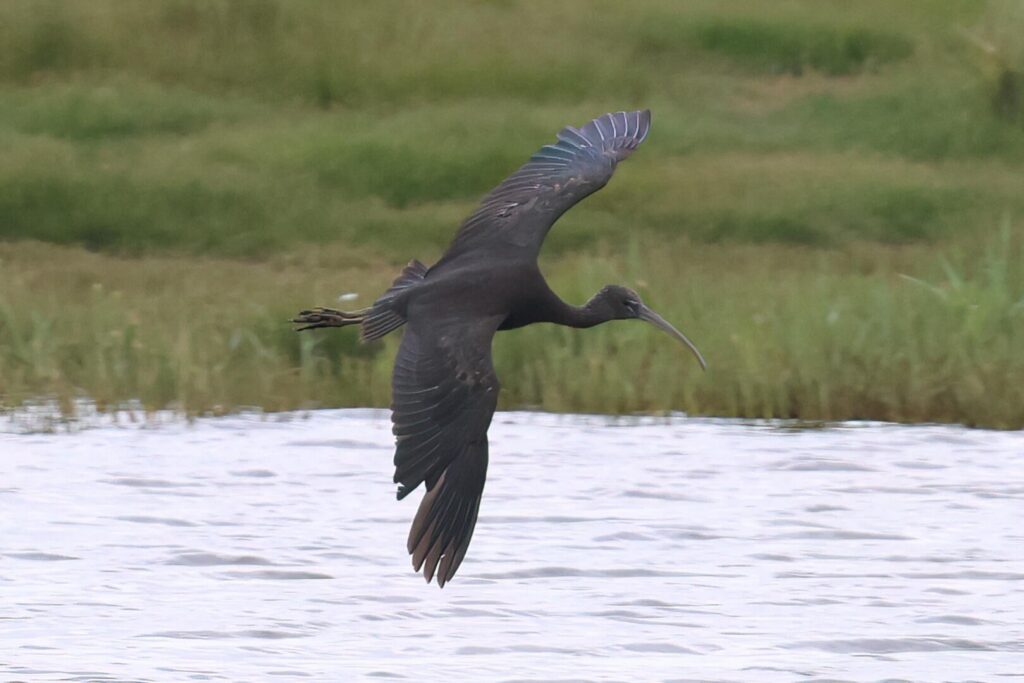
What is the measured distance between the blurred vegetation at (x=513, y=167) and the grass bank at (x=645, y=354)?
0.7 inches

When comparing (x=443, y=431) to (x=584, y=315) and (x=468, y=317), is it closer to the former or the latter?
(x=468, y=317)

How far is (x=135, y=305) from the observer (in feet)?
36.4

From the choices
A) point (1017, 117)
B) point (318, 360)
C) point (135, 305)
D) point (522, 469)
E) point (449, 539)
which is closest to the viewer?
point (449, 539)

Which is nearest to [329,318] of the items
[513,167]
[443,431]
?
[443,431]

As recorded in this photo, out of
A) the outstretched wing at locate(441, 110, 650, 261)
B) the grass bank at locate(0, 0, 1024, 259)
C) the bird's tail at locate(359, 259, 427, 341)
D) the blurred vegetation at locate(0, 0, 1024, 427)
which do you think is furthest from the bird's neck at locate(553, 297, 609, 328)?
the grass bank at locate(0, 0, 1024, 259)

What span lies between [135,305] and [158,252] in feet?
8.52

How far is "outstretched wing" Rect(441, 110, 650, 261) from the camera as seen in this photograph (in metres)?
6.75

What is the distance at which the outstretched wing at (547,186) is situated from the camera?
6750mm

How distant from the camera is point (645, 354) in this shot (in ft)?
32.6

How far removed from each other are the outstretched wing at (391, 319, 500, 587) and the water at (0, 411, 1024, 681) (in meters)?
0.39

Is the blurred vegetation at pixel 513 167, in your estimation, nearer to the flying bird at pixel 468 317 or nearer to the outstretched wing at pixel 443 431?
the flying bird at pixel 468 317

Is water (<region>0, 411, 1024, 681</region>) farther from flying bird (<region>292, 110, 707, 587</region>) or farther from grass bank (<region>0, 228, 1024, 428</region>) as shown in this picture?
flying bird (<region>292, 110, 707, 587</region>)

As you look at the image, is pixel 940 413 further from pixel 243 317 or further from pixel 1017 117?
pixel 1017 117

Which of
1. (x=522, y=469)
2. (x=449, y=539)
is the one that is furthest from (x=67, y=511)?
(x=449, y=539)
